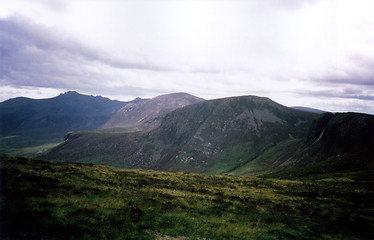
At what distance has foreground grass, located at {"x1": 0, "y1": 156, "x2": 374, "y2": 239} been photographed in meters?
21.2

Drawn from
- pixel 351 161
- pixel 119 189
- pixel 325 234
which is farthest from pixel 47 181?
pixel 351 161

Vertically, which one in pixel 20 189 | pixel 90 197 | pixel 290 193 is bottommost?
pixel 290 193

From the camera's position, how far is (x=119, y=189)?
3322 centimetres

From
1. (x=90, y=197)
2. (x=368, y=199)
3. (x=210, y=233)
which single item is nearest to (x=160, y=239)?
(x=210, y=233)

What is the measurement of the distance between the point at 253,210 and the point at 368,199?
2139cm

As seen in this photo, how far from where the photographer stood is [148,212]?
26.5 m

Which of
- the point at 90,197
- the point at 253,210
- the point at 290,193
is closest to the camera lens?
the point at 90,197

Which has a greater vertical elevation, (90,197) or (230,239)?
(90,197)

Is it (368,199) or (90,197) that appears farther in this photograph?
(368,199)

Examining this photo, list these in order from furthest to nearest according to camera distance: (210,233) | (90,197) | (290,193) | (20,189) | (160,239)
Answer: (290,193) → (90,197) → (20,189) → (210,233) → (160,239)

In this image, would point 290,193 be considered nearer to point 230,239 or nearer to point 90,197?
point 230,239

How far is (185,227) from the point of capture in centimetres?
2420

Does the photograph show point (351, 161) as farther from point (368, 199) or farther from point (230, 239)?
point (230, 239)

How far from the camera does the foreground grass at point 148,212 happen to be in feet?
69.6
